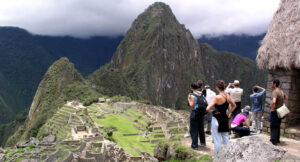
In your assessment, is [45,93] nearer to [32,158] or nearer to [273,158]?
[32,158]

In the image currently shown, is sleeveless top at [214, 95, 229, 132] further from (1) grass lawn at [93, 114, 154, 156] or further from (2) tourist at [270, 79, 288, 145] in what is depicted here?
(1) grass lawn at [93, 114, 154, 156]

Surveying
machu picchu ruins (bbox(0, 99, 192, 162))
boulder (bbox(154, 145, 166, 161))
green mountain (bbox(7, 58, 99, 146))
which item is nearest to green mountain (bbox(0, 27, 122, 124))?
green mountain (bbox(7, 58, 99, 146))

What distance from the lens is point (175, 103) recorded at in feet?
428

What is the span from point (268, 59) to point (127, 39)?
13126 cm

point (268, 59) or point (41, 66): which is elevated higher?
point (41, 66)

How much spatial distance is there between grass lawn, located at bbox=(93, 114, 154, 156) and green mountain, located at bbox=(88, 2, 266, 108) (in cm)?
5724

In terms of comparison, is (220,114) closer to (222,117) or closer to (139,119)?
(222,117)

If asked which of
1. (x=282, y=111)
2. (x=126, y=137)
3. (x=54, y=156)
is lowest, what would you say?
(x=126, y=137)

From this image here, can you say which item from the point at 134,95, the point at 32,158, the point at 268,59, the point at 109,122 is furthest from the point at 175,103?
the point at 268,59

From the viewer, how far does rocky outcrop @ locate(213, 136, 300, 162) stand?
416 cm

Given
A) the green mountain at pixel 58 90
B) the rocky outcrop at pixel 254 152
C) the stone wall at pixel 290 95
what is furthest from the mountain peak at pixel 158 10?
the rocky outcrop at pixel 254 152

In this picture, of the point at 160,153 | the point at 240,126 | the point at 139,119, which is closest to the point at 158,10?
the point at 139,119

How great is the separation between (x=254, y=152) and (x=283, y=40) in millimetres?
4699

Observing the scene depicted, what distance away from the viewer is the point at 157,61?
123 meters
